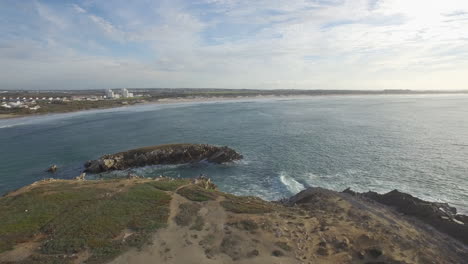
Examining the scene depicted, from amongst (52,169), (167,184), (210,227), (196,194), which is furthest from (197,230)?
(52,169)

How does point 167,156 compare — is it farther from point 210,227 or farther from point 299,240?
point 299,240

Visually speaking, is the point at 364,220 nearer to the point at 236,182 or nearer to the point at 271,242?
the point at 271,242

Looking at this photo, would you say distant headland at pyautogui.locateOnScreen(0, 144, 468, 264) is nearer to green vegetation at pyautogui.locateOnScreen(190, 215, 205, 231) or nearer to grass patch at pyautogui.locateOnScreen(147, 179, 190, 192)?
green vegetation at pyautogui.locateOnScreen(190, 215, 205, 231)

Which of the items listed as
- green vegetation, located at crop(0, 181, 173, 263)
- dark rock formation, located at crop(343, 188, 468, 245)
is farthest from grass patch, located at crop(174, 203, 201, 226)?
dark rock formation, located at crop(343, 188, 468, 245)

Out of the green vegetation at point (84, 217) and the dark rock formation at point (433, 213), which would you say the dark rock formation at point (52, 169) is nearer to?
the green vegetation at point (84, 217)

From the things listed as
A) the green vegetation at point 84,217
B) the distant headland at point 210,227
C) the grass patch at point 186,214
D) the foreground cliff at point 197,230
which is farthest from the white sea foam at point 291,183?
the green vegetation at point 84,217

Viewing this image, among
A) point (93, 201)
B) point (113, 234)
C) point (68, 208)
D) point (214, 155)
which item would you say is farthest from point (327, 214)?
point (214, 155)

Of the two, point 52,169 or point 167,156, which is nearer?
point 52,169
